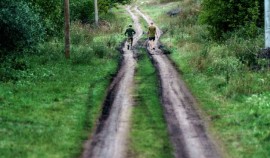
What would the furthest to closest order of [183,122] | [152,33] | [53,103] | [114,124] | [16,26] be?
[152,33] < [16,26] < [53,103] < [183,122] < [114,124]

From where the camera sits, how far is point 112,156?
10391 millimetres

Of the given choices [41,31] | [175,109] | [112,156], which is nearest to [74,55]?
[41,31]

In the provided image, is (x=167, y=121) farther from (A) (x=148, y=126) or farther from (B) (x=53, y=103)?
(B) (x=53, y=103)

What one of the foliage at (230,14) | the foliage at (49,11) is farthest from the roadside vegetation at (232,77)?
the foliage at (49,11)

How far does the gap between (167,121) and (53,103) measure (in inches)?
180

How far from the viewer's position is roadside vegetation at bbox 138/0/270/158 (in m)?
12.0

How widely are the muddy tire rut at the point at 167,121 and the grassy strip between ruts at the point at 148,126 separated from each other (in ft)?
0.66

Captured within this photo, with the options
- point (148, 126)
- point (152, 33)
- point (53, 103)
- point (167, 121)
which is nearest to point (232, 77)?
point (167, 121)

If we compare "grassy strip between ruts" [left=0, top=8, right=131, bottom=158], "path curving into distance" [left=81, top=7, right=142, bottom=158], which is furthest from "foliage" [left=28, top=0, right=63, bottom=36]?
"path curving into distance" [left=81, top=7, right=142, bottom=158]

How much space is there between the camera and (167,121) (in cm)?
1333

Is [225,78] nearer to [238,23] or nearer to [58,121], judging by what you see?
[58,121]

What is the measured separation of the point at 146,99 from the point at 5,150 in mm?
6805

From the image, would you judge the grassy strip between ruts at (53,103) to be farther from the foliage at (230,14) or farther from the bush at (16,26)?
the foliage at (230,14)

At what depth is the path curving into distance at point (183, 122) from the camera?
10.8 meters
